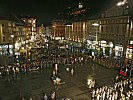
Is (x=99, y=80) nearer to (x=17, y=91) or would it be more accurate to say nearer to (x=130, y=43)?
(x=17, y=91)

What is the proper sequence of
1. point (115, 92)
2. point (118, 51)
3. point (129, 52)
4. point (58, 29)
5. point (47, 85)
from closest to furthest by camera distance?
1. point (115, 92)
2. point (47, 85)
3. point (129, 52)
4. point (118, 51)
5. point (58, 29)

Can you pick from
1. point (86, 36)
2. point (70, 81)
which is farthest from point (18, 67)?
point (86, 36)

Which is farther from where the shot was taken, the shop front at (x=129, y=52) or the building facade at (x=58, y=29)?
the building facade at (x=58, y=29)

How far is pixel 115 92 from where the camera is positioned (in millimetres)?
16406

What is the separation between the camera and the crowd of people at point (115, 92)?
15.0 meters

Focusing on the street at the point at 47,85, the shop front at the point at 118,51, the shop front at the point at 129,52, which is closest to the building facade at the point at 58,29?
the shop front at the point at 118,51

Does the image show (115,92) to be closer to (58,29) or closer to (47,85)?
(47,85)

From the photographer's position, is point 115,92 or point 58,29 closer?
point 115,92

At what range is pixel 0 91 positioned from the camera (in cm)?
1683

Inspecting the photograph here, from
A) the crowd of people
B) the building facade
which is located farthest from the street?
the building facade

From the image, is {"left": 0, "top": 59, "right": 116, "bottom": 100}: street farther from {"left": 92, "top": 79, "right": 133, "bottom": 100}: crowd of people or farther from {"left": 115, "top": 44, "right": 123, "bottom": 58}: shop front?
{"left": 115, "top": 44, "right": 123, "bottom": 58}: shop front

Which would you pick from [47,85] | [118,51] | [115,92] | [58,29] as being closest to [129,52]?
[118,51]

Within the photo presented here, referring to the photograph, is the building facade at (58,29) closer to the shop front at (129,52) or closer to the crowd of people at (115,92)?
the shop front at (129,52)

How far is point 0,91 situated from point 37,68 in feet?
30.5
